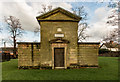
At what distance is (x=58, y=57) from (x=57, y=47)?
120 centimetres

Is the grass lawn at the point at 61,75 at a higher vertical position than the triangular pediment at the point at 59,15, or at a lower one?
lower

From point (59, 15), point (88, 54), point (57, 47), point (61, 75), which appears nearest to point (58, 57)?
point (57, 47)

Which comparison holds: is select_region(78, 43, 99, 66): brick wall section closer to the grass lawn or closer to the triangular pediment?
the grass lawn

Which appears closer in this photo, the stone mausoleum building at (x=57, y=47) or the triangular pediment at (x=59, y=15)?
the stone mausoleum building at (x=57, y=47)

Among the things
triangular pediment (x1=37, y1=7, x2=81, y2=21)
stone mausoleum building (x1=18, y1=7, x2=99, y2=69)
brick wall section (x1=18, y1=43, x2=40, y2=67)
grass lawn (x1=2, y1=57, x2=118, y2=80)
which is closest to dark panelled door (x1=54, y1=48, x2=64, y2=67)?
stone mausoleum building (x1=18, y1=7, x2=99, y2=69)

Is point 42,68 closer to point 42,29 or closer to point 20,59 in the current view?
point 20,59

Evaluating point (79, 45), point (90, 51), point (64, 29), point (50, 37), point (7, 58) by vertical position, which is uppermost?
point (64, 29)

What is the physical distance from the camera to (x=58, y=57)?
11461 millimetres

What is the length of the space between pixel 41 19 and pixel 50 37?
93.5 inches

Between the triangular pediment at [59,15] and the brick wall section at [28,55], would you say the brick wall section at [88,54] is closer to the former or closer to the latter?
the triangular pediment at [59,15]

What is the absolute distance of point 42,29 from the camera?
11.5 metres

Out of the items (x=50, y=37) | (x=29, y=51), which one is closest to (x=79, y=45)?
(x=50, y=37)

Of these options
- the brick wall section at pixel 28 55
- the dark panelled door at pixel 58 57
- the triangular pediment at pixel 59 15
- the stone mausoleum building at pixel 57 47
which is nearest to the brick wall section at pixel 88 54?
the stone mausoleum building at pixel 57 47

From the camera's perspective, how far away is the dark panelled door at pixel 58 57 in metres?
11.4
